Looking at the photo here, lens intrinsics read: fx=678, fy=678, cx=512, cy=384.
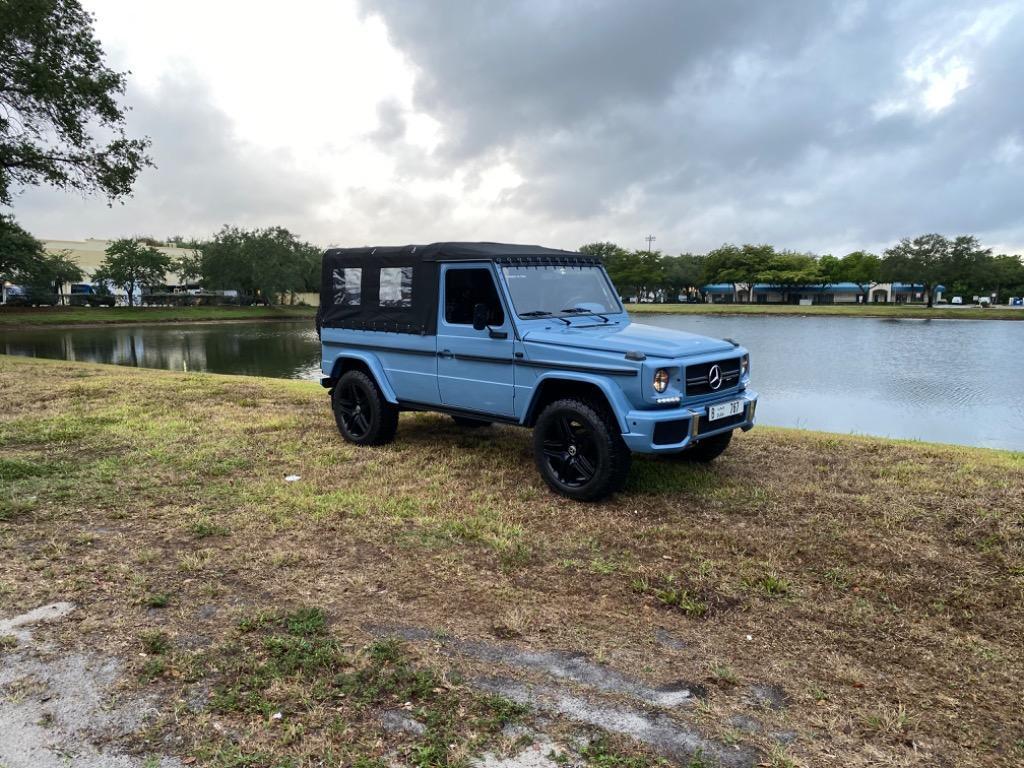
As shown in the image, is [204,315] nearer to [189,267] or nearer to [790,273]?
[189,267]

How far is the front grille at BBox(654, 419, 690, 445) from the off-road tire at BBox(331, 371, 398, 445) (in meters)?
3.32

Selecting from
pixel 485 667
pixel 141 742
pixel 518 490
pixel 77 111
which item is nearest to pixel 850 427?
pixel 518 490

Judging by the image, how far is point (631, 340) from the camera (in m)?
5.73

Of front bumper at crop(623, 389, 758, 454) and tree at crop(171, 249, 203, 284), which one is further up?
tree at crop(171, 249, 203, 284)

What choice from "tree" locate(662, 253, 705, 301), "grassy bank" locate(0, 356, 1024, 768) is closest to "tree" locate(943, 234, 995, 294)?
"tree" locate(662, 253, 705, 301)

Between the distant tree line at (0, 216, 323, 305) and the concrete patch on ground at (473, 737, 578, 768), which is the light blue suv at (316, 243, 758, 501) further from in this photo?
the distant tree line at (0, 216, 323, 305)

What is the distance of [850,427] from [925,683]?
40.7ft

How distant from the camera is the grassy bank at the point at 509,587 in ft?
9.49

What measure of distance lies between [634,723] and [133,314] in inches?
2780

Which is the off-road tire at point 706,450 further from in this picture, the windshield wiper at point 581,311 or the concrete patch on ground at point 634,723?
the concrete patch on ground at point 634,723

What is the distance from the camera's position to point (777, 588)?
417 centimetres

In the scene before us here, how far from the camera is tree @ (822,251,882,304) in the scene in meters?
96.6

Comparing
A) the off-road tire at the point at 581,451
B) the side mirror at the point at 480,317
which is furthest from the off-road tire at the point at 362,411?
the off-road tire at the point at 581,451

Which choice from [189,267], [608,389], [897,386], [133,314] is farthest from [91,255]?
[608,389]
